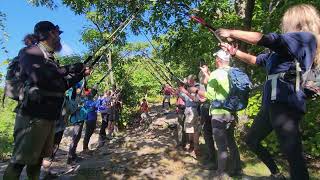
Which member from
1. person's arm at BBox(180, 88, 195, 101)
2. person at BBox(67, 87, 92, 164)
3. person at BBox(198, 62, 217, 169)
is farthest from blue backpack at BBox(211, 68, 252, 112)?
person at BBox(67, 87, 92, 164)

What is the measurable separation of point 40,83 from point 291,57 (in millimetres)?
2671

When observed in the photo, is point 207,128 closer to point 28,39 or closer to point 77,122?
point 77,122

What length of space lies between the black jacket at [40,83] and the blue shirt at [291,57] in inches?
93.4

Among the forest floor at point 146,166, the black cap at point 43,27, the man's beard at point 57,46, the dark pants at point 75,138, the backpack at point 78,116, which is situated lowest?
the forest floor at point 146,166

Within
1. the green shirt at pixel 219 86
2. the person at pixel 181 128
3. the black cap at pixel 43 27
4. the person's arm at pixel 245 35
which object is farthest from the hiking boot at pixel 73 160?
the person's arm at pixel 245 35

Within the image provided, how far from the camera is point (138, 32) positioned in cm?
1205

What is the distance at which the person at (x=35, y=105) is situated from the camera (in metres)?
4.62

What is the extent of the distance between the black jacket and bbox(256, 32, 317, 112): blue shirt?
2372 mm

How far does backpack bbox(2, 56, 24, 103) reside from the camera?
489 centimetres

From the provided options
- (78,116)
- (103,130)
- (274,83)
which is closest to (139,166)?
(78,116)

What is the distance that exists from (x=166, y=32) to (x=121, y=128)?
781 centimetres

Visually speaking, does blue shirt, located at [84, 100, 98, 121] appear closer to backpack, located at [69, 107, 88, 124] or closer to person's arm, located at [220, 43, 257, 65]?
backpack, located at [69, 107, 88, 124]

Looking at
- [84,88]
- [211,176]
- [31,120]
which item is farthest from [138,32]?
[31,120]

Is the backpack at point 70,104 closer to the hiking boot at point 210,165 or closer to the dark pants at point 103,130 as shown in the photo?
the hiking boot at point 210,165
